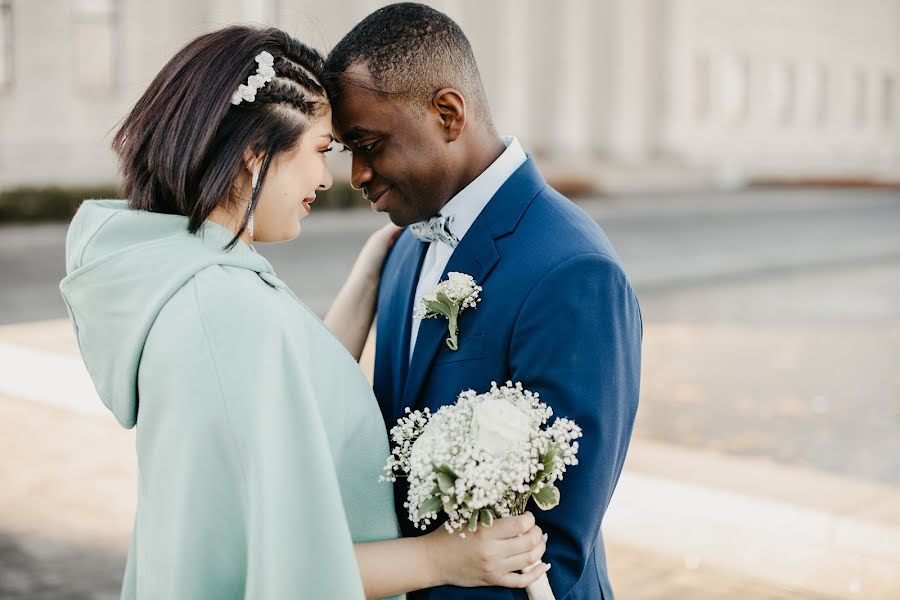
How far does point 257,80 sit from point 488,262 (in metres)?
0.70

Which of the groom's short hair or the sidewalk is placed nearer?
the groom's short hair

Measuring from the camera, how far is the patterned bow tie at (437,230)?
2.71m

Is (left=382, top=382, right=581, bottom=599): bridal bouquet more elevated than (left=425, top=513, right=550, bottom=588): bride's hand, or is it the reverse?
(left=382, top=382, right=581, bottom=599): bridal bouquet

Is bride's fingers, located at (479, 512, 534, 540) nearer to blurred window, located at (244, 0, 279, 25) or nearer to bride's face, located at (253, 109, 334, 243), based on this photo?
bride's face, located at (253, 109, 334, 243)

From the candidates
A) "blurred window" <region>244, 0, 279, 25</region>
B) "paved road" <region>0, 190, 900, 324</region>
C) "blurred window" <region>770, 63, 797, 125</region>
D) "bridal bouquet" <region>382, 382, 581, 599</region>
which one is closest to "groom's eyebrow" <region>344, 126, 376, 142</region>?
"bridal bouquet" <region>382, 382, 581, 599</region>

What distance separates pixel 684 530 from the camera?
19.3ft

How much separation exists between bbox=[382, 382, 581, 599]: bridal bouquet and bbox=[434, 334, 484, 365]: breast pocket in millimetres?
227

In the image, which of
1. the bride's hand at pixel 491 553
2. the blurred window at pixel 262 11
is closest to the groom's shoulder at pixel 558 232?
the bride's hand at pixel 491 553

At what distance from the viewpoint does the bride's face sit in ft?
7.29

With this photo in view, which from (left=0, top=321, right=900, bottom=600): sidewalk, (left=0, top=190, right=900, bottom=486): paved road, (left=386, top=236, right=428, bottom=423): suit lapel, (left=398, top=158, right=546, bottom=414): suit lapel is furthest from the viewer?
(left=0, top=190, right=900, bottom=486): paved road

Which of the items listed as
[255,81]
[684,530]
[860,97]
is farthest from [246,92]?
[860,97]

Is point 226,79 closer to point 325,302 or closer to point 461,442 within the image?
point 461,442

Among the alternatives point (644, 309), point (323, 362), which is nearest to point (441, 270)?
point (323, 362)

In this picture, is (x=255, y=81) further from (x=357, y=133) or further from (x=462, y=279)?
(x=462, y=279)
